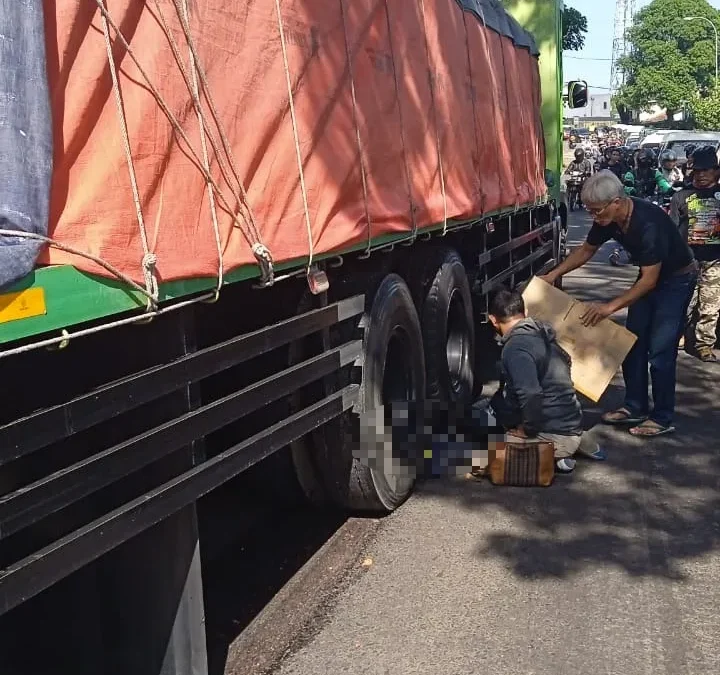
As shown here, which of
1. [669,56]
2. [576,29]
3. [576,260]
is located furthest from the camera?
[669,56]

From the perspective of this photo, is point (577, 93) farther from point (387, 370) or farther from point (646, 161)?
point (646, 161)

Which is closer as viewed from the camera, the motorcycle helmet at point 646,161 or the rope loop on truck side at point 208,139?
the rope loop on truck side at point 208,139

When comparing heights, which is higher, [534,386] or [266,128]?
[266,128]

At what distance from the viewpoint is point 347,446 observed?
4.45m

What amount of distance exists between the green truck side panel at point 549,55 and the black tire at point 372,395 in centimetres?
655

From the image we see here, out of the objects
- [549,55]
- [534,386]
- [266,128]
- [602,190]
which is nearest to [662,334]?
[602,190]

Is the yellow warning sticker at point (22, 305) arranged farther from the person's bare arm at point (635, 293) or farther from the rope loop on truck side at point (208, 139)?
the person's bare arm at point (635, 293)

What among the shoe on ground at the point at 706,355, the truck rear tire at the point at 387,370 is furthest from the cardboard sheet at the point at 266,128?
the shoe on ground at the point at 706,355

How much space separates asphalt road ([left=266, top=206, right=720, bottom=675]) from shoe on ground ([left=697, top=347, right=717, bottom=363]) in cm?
294

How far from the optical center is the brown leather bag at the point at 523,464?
548 centimetres

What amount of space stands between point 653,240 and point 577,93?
6.47 m

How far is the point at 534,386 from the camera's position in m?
5.44

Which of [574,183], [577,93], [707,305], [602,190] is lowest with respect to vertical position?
[707,305]

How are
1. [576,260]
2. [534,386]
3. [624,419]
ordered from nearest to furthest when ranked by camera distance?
[534,386] → [624,419] → [576,260]
